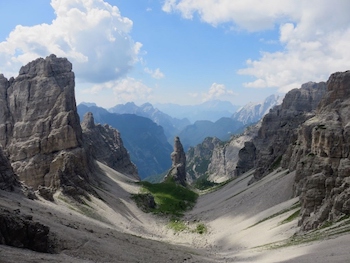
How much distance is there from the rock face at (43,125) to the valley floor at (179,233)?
45.7ft

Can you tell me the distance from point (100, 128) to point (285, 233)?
506ft

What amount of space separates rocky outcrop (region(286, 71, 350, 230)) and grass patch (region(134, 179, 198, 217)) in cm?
3817

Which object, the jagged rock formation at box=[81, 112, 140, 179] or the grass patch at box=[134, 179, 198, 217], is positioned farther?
the jagged rock formation at box=[81, 112, 140, 179]

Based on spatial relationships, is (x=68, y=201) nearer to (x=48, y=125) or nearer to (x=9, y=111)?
(x=48, y=125)

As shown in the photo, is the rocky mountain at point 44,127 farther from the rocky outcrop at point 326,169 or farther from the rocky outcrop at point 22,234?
the rocky outcrop at point 22,234

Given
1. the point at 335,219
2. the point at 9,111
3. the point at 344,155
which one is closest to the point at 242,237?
the point at 335,219

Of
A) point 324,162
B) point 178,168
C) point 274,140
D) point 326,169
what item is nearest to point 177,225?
point 324,162

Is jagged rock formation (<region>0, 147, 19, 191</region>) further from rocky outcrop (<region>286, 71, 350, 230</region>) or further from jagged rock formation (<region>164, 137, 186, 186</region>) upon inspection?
jagged rock formation (<region>164, 137, 186, 186</region>)

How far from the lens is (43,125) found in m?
108

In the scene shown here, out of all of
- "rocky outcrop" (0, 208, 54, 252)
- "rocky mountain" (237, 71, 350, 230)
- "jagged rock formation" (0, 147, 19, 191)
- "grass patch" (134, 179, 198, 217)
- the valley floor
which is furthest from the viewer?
"grass patch" (134, 179, 198, 217)

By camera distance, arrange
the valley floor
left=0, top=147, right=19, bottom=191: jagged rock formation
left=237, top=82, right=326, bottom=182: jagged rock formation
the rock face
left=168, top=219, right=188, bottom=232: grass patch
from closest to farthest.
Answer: the valley floor → left=0, top=147, right=19, bottom=191: jagged rock formation → left=168, top=219, right=188, bottom=232: grass patch → the rock face → left=237, top=82, right=326, bottom=182: jagged rock formation

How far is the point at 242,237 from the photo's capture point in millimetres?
62375

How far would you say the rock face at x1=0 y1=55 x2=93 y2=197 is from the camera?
96.9 meters

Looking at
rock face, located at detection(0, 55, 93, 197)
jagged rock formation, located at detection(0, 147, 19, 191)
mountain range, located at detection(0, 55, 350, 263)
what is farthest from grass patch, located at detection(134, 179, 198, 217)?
jagged rock formation, located at detection(0, 147, 19, 191)
